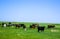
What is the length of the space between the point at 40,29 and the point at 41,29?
0.94ft

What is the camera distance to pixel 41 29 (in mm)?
32812

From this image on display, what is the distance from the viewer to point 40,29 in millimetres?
32719
